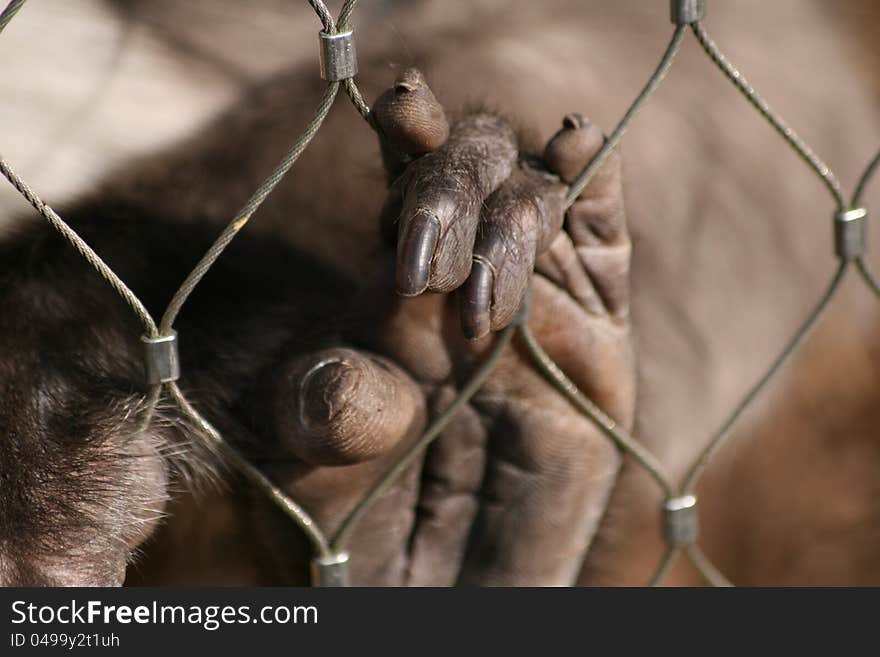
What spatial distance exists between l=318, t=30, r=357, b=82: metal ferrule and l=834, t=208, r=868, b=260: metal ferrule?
16.3 inches

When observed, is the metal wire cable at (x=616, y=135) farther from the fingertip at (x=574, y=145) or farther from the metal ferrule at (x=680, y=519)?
the metal ferrule at (x=680, y=519)

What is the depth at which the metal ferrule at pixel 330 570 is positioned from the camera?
785 millimetres

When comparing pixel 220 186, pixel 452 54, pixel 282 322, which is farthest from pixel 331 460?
pixel 452 54

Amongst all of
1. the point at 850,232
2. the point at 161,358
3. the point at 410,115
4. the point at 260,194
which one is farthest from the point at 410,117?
the point at 850,232

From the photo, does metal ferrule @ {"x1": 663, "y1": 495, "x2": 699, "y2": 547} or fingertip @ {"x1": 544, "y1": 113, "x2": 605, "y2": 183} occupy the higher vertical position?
fingertip @ {"x1": 544, "y1": 113, "x2": 605, "y2": 183}

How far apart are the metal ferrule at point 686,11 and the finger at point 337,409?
299 mm

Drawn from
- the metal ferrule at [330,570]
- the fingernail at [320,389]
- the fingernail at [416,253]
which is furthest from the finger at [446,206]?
the metal ferrule at [330,570]

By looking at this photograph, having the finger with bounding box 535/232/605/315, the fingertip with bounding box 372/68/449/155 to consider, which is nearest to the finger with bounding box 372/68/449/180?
the fingertip with bounding box 372/68/449/155

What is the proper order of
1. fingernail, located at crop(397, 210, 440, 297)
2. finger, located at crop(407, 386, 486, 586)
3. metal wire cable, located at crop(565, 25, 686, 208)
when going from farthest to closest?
finger, located at crop(407, 386, 486, 586) < metal wire cable, located at crop(565, 25, 686, 208) < fingernail, located at crop(397, 210, 440, 297)

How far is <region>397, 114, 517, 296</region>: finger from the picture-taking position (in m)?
0.65

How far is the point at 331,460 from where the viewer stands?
75 centimetres

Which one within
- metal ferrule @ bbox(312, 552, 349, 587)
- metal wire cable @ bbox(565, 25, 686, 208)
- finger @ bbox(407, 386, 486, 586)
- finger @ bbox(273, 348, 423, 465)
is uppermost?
metal wire cable @ bbox(565, 25, 686, 208)

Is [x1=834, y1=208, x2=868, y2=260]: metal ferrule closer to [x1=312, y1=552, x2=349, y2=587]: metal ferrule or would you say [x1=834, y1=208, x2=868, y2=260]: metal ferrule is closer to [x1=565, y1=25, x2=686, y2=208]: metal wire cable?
[x1=565, y1=25, x2=686, y2=208]: metal wire cable

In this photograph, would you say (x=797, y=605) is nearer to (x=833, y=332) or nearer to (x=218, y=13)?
(x=833, y=332)
